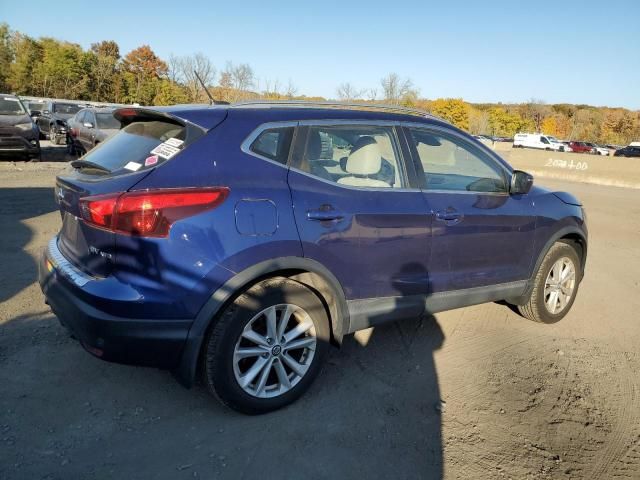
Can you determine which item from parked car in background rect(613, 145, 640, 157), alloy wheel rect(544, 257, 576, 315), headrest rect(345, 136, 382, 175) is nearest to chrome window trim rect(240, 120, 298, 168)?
headrest rect(345, 136, 382, 175)

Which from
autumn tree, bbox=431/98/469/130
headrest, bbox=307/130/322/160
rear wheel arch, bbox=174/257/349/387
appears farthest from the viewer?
autumn tree, bbox=431/98/469/130

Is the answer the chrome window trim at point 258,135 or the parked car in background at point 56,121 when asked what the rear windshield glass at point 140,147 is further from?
the parked car in background at point 56,121

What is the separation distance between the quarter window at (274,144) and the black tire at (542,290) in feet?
8.89

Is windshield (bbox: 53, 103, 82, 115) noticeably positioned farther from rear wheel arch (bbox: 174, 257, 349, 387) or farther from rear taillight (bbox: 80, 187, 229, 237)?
rear wheel arch (bbox: 174, 257, 349, 387)

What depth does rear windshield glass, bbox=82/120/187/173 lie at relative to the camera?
2.72 meters

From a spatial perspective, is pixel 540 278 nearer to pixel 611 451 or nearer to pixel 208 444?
pixel 611 451

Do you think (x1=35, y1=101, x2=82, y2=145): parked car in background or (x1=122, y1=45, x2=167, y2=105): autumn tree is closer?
(x1=35, y1=101, x2=82, y2=145): parked car in background

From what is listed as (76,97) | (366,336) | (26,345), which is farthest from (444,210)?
(76,97)

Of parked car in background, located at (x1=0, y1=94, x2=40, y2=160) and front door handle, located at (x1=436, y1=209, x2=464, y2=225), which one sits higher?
front door handle, located at (x1=436, y1=209, x2=464, y2=225)

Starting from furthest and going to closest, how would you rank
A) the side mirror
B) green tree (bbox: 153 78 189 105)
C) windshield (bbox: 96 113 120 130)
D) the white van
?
the white van → green tree (bbox: 153 78 189 105) → windshield (bbox: 96 113 120 130) → the side mirror

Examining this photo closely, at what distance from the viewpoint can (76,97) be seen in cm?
4784

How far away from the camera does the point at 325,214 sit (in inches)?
116

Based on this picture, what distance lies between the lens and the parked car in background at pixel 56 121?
20458mm

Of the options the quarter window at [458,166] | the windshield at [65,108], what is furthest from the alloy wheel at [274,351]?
the windshield at [65,108]
